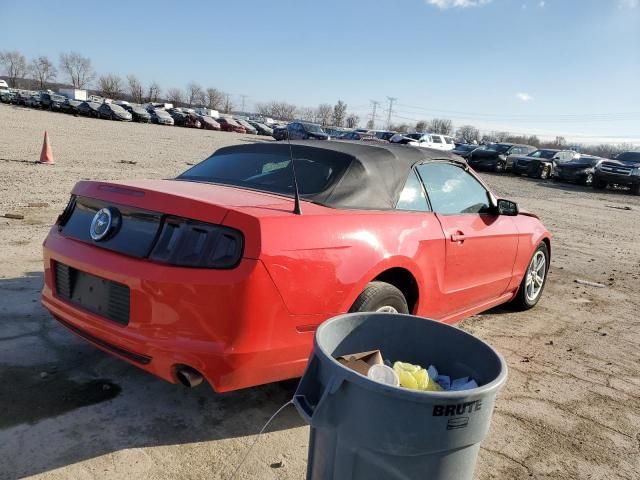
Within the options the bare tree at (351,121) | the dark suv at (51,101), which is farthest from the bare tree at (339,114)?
the dark suv at (51,101)

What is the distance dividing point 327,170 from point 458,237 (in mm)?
1121

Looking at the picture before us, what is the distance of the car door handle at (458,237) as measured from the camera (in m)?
3.80

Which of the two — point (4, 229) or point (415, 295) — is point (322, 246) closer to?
point (415, 295)

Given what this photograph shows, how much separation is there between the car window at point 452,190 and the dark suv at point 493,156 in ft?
83.5

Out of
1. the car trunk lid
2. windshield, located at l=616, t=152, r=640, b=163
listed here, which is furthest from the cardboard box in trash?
windshield, located at l=616, t=152, r=640, b=163

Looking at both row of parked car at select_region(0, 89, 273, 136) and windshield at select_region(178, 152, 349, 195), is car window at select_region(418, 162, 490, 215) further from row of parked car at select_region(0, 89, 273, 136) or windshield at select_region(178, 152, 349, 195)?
row of parked car at select_region(0, 89, 273, 136)

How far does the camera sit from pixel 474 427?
1.65m

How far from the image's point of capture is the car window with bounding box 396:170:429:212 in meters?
3.61

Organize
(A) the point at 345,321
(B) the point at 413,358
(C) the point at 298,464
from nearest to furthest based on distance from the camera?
1. (A) the point at 345,321
2. (B) the point at 413,358
3. (C) the point at 298,464

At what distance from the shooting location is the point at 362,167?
136 inches

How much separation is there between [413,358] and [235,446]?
1.08 m

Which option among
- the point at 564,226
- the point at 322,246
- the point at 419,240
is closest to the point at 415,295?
the point at 419,240

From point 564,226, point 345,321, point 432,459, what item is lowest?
point 564,226

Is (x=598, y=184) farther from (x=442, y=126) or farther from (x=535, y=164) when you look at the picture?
(x=442, y=126)
